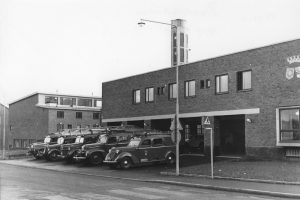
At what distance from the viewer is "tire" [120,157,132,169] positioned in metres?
26.3

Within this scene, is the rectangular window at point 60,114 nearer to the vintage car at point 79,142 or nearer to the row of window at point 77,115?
the row of window at point 77,115

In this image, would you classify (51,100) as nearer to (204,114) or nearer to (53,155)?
(53,155)

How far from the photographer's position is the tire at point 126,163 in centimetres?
2633

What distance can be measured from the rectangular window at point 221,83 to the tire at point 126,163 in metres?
8.49

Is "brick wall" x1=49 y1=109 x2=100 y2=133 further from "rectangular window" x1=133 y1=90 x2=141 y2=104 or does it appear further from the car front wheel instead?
the car front wheel

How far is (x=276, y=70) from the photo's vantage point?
86.0 feet

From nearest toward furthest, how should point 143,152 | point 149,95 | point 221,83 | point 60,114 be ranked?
point 143,152
point 221,83
point 149,95
point 60,114

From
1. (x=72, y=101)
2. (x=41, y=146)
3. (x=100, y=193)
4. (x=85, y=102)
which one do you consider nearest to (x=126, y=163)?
(x=100, y=193)

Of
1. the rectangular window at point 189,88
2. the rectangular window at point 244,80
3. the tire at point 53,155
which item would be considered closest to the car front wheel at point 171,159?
the rectangular window at point 244,80

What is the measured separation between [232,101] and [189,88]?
511cm

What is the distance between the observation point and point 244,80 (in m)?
28.9

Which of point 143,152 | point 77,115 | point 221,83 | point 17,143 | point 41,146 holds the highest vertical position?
point 221,83

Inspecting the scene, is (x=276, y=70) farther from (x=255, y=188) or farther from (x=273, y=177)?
(x=255, y=188)

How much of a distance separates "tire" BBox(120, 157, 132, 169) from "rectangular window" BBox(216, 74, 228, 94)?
8486 millimetres
